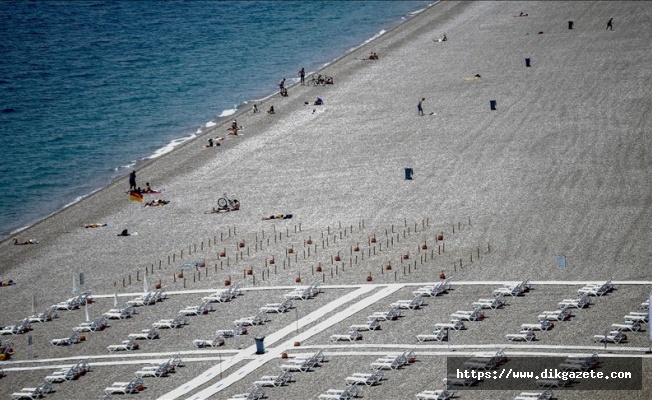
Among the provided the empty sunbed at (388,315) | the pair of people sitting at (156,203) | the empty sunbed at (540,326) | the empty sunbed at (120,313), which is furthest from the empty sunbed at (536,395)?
the pair of people sitting at (156,203)

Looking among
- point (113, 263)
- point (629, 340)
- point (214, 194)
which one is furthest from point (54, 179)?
point (629, 340)

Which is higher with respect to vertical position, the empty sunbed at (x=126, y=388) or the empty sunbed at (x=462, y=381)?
the empty sunbed at (x=126, y=388)

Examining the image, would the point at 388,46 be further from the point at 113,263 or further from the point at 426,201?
the point at 113,263

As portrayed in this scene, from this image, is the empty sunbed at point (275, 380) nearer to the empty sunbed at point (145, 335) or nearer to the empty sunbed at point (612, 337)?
the empty sunbed at point (145, 335)

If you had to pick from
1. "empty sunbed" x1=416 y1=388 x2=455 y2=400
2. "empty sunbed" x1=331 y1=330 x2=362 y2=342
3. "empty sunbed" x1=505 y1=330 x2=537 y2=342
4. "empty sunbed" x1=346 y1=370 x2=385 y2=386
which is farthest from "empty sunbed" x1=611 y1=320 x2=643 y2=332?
"empty sunbed" x1=331 y1=330 x2=362 y2=342

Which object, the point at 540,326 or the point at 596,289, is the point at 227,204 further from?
the point at 540,326

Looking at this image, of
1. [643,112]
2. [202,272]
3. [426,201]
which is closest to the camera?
[202,272]
